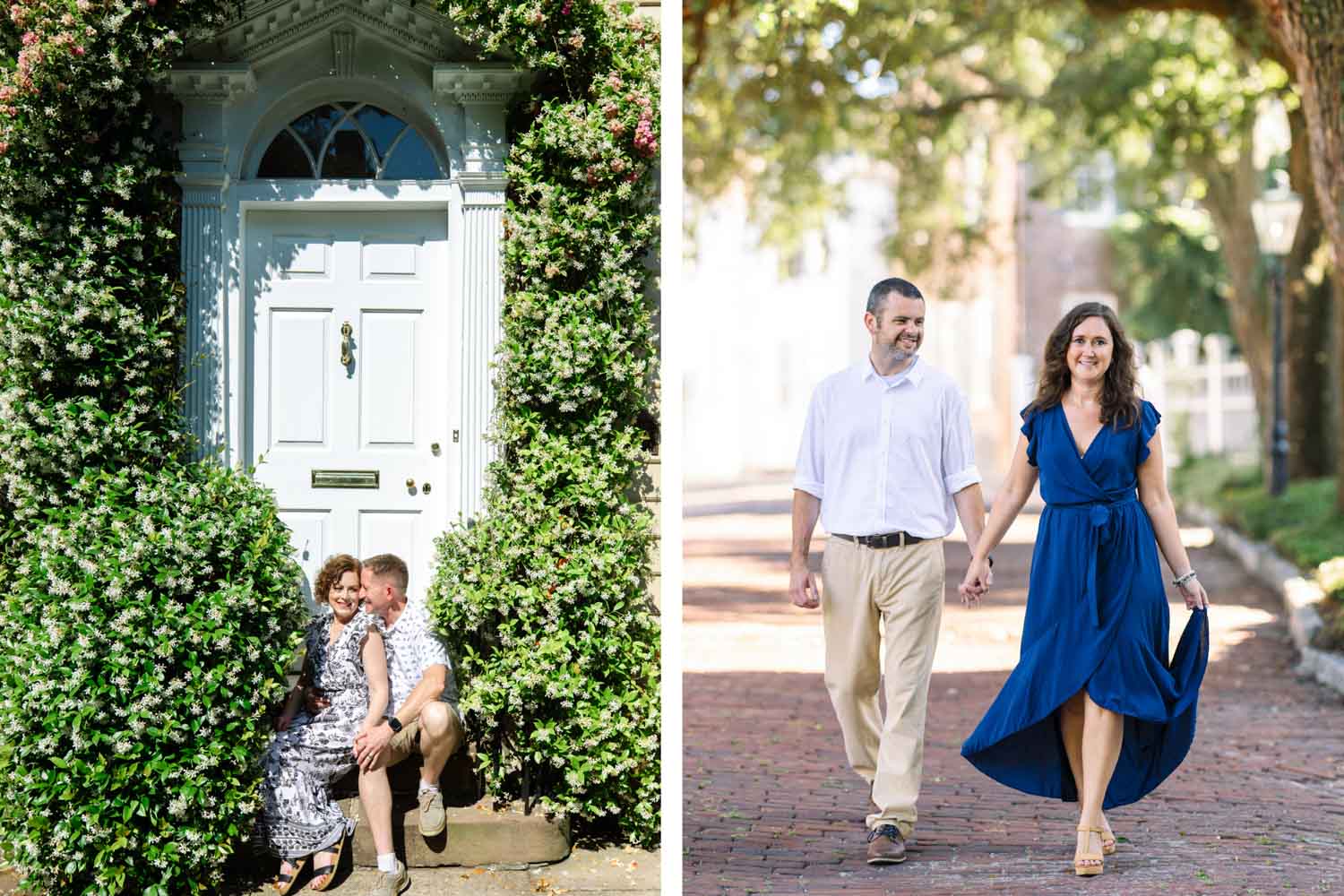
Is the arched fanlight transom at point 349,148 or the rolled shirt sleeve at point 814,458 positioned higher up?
the arched fanlight transom at point 349,148

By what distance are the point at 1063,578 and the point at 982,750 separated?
67 cm

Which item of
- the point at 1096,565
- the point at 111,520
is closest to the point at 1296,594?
the point at 1096,565

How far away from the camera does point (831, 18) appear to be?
1255 centimetres

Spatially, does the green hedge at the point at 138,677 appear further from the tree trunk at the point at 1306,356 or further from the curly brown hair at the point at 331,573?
the tree trunk at the point at 1306,356

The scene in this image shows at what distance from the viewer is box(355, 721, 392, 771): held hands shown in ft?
16.9

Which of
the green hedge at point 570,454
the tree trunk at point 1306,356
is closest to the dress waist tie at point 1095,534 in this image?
the green hedge at point 570,454

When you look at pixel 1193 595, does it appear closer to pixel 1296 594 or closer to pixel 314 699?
pixel 314 699

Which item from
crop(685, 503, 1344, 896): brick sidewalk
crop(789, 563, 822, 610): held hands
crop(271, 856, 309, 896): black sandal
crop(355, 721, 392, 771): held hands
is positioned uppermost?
crop(789, 563, 822, 610): held hands

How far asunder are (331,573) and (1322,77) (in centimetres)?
674

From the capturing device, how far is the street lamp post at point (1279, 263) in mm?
16375

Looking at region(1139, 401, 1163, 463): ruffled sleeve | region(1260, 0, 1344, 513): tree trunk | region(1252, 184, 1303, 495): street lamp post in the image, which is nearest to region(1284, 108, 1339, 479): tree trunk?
region(1252, 184, 1303, 495): street lamp post

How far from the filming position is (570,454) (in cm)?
540

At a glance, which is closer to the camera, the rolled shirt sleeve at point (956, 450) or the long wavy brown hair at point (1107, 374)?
the long wavy brown hair at point (1107, 374)

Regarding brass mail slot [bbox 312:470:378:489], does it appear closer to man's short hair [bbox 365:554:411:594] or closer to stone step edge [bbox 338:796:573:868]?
man's short hair [bbox 365:554:411:594]
